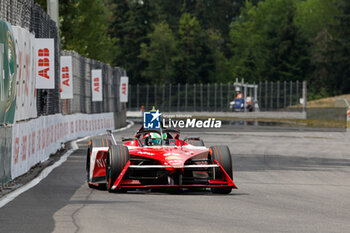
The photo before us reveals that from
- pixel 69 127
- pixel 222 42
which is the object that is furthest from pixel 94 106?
pixel 222 42

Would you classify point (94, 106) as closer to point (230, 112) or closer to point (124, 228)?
point (124, 228)

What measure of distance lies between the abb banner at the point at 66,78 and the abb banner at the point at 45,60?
695 centimetres

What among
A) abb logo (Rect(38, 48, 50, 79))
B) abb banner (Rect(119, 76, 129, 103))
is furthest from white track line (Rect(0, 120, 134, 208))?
abb banner (Rect(119, 76, 129, 103))

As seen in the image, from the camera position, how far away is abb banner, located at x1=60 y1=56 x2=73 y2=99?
1158 inches

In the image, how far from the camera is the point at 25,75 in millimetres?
17281

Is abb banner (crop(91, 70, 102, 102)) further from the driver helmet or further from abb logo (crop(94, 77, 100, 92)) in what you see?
the driver helmet

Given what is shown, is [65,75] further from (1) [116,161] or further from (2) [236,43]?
(2) [236,43]

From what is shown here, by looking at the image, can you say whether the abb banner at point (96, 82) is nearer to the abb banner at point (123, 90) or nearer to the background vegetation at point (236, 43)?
the abb banner at point (123, 90)

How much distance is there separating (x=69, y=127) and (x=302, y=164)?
34.1 ft

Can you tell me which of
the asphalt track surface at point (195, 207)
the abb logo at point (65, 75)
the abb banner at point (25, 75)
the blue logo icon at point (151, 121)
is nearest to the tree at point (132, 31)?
the abb logo at point (65, 75)

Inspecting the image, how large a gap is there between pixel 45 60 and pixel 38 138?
13.3 ft

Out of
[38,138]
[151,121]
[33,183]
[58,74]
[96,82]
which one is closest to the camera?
[33,183]

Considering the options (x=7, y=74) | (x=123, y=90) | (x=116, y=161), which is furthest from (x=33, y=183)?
(x=123, y=90)

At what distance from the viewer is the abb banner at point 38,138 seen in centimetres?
1526
